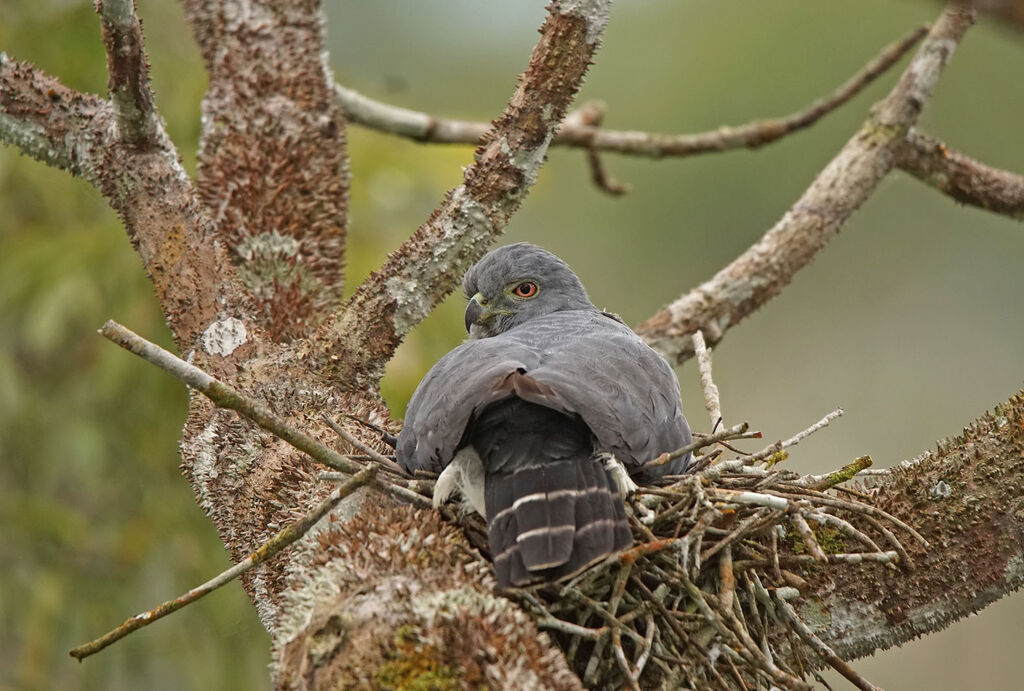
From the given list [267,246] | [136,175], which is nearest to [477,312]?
[267,246]

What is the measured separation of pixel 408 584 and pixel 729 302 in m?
2.54

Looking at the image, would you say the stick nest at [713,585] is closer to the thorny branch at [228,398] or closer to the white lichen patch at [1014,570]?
the white lichen patch at [1014,570]

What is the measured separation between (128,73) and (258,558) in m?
1.58

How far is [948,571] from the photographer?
Answer: 2.56 meters

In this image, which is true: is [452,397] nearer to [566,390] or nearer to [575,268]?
[566,390]

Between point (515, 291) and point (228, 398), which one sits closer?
point (228, 398)

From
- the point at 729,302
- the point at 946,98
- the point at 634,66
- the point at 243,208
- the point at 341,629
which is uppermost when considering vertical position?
the point at 634,66

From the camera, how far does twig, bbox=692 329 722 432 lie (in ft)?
11.5

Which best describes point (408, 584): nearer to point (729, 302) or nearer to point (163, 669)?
point (729, 302)

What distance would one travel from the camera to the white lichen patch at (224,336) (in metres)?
3.08

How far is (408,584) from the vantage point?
2.08 m

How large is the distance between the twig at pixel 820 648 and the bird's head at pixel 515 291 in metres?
1.75

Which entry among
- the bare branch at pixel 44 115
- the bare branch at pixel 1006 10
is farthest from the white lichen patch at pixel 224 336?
the bare branch at pixel 1006 10

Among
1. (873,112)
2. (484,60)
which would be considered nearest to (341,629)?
(873,112)
